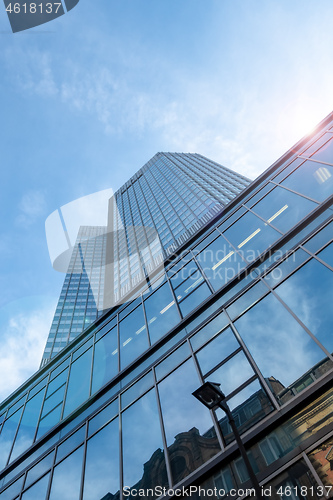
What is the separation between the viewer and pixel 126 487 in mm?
10594

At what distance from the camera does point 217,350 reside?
37.6 ft

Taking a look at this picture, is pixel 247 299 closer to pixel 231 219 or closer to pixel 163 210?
pixel 231 219

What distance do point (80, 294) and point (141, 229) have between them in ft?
97.8

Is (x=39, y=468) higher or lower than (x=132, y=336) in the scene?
lower

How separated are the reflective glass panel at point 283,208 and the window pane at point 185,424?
23.3 ft

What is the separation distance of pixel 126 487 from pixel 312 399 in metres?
6.67

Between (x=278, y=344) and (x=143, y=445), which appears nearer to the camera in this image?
(x=278, y=344)

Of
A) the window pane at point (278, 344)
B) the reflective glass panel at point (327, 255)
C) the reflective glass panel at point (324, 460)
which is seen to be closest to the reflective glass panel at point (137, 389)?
the window pane at point (278, 344)

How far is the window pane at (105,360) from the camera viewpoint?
51.8ft

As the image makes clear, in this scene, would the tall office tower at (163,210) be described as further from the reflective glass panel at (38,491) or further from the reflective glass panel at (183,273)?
the reflective glass panel at (38,491)

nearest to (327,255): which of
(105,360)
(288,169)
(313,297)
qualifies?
(313,297)

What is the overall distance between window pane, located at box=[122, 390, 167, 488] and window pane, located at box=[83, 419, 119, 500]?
19.5 inches

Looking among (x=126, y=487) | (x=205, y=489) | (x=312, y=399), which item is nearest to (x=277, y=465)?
(x=312, y=399)

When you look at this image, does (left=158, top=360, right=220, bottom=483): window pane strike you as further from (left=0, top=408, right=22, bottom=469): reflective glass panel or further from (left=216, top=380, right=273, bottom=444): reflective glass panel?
(left=0, top=408, right=22, bottom=469): reflective glass panel
